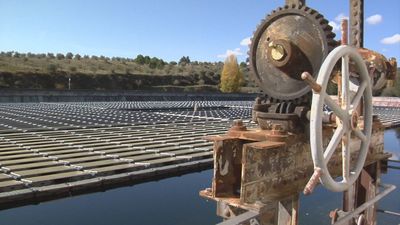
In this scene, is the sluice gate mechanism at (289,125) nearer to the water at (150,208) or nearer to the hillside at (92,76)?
the water at (150,208)

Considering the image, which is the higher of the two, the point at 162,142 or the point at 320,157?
the point at 320,157

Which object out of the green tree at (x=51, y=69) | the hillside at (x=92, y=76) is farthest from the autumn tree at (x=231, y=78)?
the green tree at (x=51, y=69)

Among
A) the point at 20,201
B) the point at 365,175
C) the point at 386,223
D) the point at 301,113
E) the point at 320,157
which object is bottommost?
the point at 386,223

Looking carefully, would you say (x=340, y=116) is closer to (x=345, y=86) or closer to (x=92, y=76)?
(x=345, y=86)

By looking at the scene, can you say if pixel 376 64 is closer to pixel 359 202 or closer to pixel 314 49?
pixel 314 49

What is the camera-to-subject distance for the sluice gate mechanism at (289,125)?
2.90 m

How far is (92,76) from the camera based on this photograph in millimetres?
67812

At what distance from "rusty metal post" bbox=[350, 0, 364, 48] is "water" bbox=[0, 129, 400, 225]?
7859 mm

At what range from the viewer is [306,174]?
11.8ft

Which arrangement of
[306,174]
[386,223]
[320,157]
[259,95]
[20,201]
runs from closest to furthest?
[320,157] → [306,174] → [259,95] → [20,201] → [386,223]

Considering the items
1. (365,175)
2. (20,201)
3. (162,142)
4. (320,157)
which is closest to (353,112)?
(320,157)

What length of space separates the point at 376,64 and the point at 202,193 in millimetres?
2310

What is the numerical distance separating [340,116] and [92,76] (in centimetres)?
6786

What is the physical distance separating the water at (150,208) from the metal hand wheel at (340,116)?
827cm
